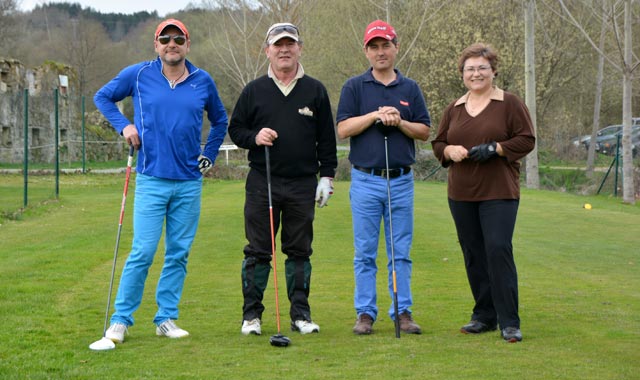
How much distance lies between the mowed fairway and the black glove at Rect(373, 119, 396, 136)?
1446mm

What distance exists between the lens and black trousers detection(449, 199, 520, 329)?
6.48 meters

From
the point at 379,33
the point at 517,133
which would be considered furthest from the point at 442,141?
the point at 379,33

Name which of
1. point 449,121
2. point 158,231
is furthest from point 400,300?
point 158,231

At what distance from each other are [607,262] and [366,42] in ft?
18.9

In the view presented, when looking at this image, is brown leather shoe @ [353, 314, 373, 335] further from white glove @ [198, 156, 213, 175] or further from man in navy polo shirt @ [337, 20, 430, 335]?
white glove @ [198, 156, 213, 175]

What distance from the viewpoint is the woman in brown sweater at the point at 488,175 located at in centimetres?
647

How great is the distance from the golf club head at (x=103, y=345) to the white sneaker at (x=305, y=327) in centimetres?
134

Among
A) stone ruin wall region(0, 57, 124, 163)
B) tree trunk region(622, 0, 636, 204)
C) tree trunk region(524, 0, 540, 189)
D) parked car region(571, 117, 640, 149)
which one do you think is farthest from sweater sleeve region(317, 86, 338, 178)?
parked car region(571, 117, 640, 149)

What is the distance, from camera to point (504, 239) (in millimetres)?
6484

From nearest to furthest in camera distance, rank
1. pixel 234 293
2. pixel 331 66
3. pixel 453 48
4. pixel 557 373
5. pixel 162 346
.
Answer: pixel 557 373 < pixel 162 346 < pixel 234 293 < pixel 453 48 < pixel 331 66

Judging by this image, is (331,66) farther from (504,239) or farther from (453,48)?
(504,239)

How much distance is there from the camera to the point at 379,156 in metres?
6.79

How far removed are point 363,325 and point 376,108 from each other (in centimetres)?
158

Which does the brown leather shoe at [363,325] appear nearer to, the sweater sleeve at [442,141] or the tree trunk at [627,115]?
the sweater sleeve at [442,141]
